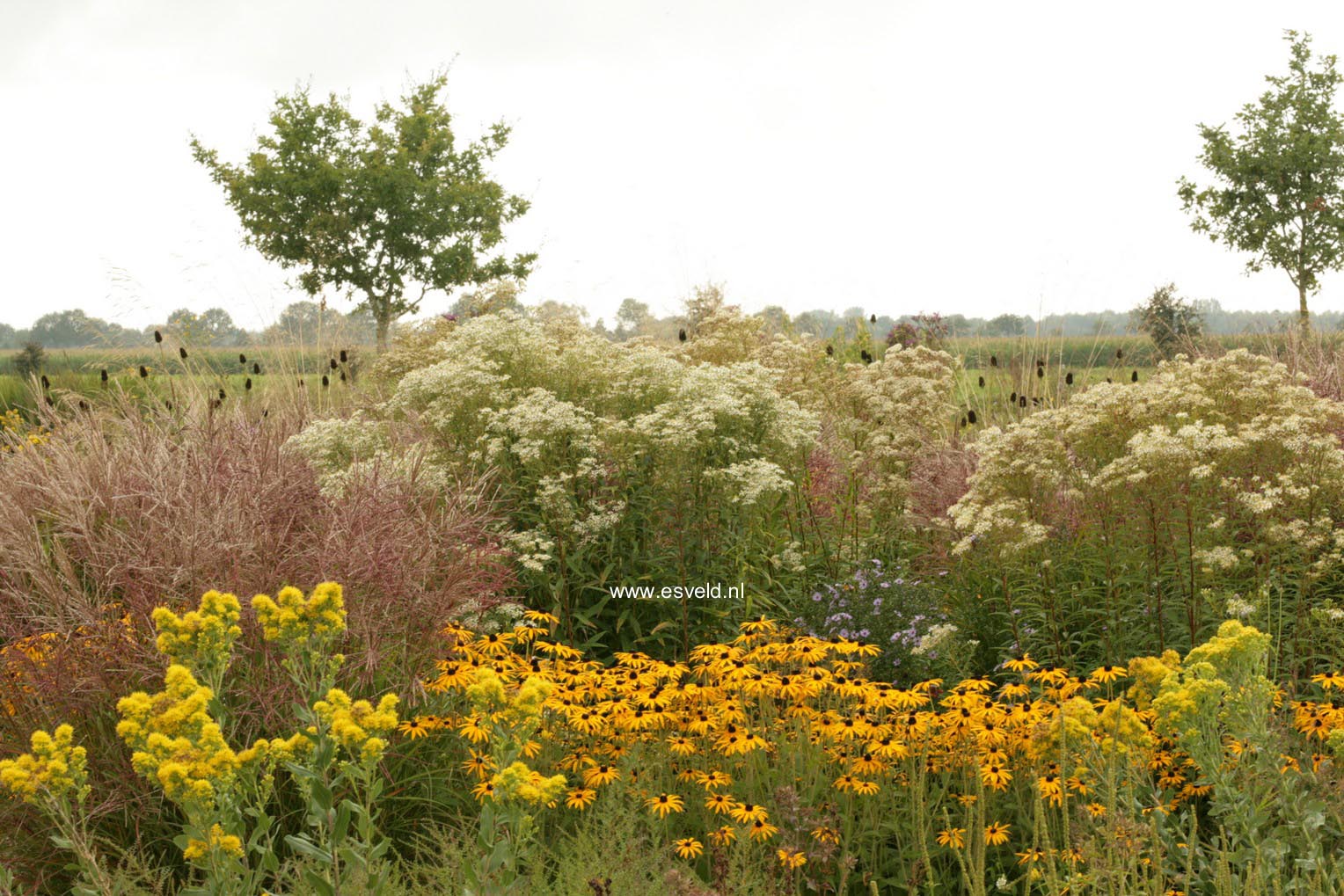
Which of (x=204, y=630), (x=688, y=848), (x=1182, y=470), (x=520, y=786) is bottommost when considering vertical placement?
(x=688, y=848)

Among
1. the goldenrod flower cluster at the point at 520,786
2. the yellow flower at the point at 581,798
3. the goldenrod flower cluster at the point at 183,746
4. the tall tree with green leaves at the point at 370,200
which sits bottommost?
the yellow flower at the point at 581,798

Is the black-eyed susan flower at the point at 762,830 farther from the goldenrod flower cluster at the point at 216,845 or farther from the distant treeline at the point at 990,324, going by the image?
the distant treeline at the point at 990,324

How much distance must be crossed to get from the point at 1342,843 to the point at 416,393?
5.57m

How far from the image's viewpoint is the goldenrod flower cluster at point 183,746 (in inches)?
98.0

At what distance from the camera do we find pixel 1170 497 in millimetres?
5410

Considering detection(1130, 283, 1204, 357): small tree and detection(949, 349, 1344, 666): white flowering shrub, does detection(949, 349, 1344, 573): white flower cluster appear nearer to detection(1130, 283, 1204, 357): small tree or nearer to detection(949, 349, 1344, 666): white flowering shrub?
detection(949, 349, 1344, 666): white flowering shrub

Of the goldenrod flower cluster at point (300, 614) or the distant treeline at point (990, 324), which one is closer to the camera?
the goldenrod flower cluster at point (300, 614)

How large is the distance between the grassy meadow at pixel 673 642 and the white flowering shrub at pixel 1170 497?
0.03 m

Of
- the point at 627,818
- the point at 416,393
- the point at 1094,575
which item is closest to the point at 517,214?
the point at 416,393

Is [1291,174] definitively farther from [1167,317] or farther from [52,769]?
[52,769]

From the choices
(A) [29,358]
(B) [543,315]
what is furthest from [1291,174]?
(A) [29,358]

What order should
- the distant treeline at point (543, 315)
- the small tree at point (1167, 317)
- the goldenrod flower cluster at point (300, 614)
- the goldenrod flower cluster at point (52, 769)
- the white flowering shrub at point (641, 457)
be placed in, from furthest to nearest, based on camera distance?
the small tree at point (1167, 317) → the distant treeline at point (543, 315) → the white flowering shrub at point (641, 457) → the goldenrod flower cluster at point (300, 614) → the goldenrod flower cluster at point (52, 769)

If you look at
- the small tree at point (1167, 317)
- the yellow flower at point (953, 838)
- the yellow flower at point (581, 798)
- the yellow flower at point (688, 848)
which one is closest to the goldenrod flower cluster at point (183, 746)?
the yellow flower at point (581, 798)

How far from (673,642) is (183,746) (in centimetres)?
415
